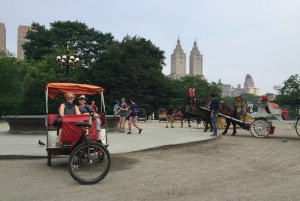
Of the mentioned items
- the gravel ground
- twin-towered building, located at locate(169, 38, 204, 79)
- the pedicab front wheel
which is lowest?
the gravel ground

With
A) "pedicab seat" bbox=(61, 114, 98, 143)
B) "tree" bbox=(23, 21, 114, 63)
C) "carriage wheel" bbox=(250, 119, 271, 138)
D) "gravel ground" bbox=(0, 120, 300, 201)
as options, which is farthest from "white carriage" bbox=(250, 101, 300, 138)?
"tree" bbox=(23, 21, 114, 63)

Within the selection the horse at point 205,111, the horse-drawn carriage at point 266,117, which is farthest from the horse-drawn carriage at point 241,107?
the horse-drawn carriage at point 266,117

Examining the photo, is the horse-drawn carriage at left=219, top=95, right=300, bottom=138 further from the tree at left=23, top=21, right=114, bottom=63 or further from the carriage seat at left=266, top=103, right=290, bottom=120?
the tree at left=23, top=21, right=114, bottom=63

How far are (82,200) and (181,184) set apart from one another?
2.00 meters

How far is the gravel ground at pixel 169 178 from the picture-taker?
5.10m

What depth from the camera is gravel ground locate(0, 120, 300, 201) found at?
510 cm

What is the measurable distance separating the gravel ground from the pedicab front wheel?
19cm

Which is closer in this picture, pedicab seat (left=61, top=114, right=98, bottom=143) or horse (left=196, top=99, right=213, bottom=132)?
pedicab seat (left=61, top=114, right=98, bottom=143)

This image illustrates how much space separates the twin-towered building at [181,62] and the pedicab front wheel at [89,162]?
492ft

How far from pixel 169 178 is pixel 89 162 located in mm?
1710

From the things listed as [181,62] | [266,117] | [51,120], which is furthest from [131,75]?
[181,62]

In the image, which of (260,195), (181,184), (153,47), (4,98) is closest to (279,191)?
(260,195)

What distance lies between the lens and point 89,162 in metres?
6.14

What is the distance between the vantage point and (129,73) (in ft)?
152
